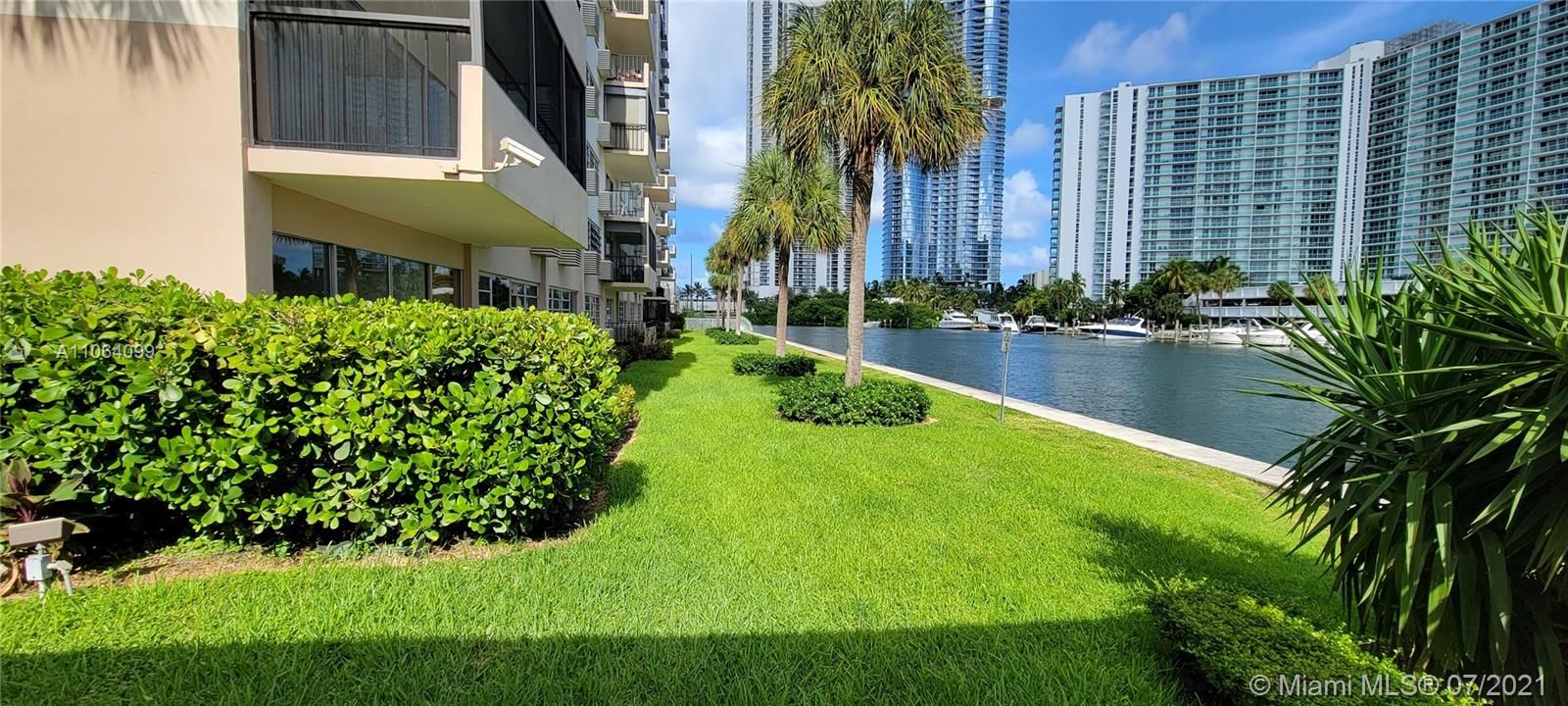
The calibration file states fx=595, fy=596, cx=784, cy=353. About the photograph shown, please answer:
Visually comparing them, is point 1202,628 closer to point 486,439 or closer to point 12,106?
point 486,439

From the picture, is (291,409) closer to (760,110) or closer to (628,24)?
(760,110)

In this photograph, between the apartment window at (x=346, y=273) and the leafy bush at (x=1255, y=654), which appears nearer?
the leafy bush at (x=1255, y=654)

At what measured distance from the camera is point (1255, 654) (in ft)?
8.73

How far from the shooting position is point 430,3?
8.84m

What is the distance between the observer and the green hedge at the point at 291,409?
11.3 feet

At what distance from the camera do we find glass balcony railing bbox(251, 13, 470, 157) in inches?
235

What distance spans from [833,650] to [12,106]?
8146 millimetres

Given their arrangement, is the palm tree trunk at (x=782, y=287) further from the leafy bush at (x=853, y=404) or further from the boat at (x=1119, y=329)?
the boat at (x=1119, y=329)

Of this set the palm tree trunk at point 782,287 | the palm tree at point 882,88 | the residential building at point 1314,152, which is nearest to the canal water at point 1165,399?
the palm tree at point 882,88

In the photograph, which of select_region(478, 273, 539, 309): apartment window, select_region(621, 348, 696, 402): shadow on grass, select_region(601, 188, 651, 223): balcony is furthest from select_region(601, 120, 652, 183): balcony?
select_region(621, 348, 696, 402): shadow on grass

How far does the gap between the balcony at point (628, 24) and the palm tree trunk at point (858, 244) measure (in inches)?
612

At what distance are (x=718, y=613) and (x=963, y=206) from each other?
344 feet

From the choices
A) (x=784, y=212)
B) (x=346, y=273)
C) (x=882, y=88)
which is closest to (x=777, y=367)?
(x=784, y=212)

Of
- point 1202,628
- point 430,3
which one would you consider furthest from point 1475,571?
point 430,3
